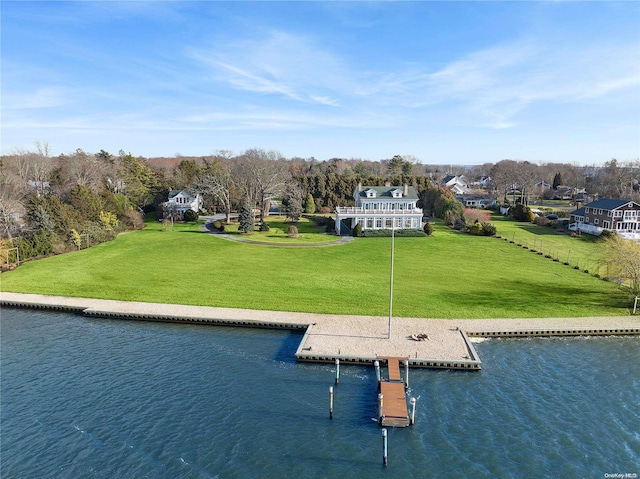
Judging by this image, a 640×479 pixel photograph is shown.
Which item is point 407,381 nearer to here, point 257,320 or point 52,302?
point 257,320

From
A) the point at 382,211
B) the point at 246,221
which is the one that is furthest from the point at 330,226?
the point at 246,221

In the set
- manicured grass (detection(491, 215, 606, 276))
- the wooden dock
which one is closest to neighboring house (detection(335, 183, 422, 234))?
manicured grass (detection(491, 215, 606, 276))

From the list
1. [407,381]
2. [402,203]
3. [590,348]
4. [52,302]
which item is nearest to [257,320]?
[407,381]

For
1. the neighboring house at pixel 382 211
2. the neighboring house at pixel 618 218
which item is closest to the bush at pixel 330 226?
the neighboring house at pixel 382 211

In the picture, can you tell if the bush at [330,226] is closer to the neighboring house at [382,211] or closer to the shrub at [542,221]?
the neighboring house at [382,211]

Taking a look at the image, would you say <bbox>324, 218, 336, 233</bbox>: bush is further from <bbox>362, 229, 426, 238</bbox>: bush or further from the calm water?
the calm water
